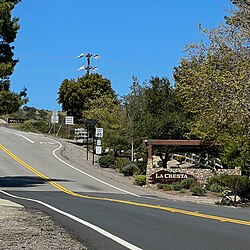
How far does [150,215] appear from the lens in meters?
15.4

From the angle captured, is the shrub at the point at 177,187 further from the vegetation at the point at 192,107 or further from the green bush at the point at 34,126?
the green bush at the point at 34,126

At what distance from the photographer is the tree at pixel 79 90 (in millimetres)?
85938

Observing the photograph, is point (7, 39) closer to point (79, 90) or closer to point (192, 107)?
point (192, 107)

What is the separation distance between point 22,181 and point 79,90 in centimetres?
5159

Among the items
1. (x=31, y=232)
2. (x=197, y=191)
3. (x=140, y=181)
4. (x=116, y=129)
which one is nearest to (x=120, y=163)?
(x=116, y=129)

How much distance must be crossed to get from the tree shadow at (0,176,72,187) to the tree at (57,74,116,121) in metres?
46.5

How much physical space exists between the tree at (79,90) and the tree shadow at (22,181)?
46490 mm

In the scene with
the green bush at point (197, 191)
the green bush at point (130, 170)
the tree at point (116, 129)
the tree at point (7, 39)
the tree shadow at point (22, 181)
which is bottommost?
the tree shadow at point (22, 181)

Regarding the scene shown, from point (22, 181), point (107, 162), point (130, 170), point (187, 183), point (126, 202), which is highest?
point (107, 162)

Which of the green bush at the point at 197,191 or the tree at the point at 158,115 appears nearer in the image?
the green bush at the point at 197,191

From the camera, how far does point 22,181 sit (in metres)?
35.3

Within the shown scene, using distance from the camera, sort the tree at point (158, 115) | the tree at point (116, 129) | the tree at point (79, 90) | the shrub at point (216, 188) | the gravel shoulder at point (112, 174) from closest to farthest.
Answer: the gravel shoulder at point (112, 174) < the shrub at point (216, 188) < the tree at point (158, 115) < the tree at point (116, 129) < the tree at point (79, 90)

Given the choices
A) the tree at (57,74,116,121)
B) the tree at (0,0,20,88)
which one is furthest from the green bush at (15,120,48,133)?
the tree at (0,0,20,88)

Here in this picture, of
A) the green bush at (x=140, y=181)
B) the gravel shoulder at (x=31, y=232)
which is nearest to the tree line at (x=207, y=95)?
the green bush at (x=140, y=181)
